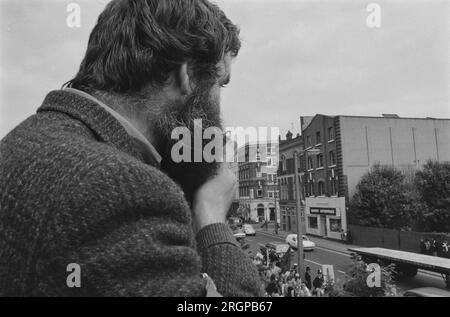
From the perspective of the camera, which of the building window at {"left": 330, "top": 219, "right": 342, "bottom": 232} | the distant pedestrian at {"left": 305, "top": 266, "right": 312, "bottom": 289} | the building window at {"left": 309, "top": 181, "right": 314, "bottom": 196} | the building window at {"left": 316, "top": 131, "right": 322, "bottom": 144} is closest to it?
the distant pedestrian at {"left": 305, "top": 266, "right": 312, "bottom": 289}

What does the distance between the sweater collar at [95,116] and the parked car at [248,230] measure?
135 inches

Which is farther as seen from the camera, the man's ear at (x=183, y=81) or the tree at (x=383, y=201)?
the tree at (x=383, y=201)

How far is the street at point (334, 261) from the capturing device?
233 cm

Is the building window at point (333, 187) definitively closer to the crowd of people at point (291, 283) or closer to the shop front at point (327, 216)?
the shop front at point (327, 216)

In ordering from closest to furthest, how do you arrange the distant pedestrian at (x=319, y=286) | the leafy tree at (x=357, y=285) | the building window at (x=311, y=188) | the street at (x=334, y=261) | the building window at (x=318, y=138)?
the leafy tree at (x=357, y=285) < the street at (x=334, y=261) < the distant pedestrian at (x=319, y=286) < the building window at (x=318, y=138) < the building window at (x=311, y=188)

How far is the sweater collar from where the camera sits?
421mm

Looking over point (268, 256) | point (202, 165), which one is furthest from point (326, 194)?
point (202, 165)

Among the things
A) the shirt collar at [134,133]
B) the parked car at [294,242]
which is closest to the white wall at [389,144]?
the parked car at [294,242]

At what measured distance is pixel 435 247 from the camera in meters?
3.01

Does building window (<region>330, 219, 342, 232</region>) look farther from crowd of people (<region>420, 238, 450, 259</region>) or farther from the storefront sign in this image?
crowd of people (<region>420, 238, 450, 259</region>)

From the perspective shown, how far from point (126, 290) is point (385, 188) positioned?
310cm

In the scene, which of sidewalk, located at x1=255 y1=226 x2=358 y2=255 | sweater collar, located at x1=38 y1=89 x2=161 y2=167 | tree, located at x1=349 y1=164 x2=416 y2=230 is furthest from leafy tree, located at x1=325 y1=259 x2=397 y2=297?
sweater collar, located at x1=38 y1=89 x2=161 y2=167

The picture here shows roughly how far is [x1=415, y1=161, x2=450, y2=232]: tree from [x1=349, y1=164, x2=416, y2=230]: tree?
125 millimetres
